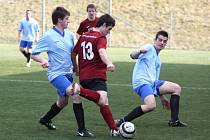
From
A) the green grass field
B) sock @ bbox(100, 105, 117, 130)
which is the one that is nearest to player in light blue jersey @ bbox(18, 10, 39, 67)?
the green grass field

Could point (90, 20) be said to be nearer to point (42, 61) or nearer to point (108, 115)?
point (42, 61)

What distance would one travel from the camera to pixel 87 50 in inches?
340

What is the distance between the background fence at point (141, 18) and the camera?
45438 mm

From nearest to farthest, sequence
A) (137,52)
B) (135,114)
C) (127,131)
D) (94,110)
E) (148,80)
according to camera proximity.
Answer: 1. (127,131)
2. (137,52)
3. (135,114)
4. (148,80)
5. (94,110)

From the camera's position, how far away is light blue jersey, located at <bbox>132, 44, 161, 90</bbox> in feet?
31.2

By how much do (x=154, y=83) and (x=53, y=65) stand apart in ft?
5.52

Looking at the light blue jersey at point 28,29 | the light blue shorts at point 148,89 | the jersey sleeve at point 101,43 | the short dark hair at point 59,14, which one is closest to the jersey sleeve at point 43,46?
the short dark hair at point 59,14

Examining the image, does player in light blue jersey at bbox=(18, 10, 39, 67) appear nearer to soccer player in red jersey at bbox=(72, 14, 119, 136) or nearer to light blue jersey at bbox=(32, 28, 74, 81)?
light blue jersey at bbox=(32, 28, 74, 81)

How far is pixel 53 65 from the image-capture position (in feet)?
29.3

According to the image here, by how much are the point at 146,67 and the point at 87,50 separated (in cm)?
130

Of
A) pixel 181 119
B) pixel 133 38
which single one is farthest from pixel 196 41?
pixel 181 119

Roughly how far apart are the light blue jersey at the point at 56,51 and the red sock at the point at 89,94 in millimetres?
578

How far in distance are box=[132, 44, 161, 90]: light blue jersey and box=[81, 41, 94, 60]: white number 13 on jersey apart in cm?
114

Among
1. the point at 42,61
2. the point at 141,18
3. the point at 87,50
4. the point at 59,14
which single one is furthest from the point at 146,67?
the point at 141,18
